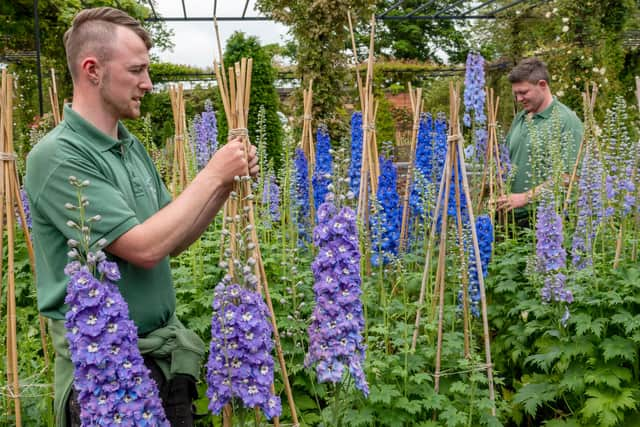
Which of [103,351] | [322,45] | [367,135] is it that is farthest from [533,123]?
[322,45]

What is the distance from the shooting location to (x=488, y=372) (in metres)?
3.22

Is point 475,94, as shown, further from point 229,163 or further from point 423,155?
point 229,163

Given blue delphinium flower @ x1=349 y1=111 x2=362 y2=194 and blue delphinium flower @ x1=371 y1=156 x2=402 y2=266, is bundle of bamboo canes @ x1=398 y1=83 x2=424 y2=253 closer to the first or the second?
blue delphinium flower @ x1=371 y1=156 x2=402 y2=266

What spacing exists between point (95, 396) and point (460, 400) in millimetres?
2058

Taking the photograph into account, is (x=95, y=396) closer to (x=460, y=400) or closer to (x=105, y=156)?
(x=105, y=156)

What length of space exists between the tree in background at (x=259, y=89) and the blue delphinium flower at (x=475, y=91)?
464 cm

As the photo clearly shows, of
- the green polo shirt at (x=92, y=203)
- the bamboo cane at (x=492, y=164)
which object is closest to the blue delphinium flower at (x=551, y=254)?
the bamboo cane at (x=492, y=164)

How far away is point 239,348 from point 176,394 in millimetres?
459

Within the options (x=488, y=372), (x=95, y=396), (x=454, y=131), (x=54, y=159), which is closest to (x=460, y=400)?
(x=488, y=372)

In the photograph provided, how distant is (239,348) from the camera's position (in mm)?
1848

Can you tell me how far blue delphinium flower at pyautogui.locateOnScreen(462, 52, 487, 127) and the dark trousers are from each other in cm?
316

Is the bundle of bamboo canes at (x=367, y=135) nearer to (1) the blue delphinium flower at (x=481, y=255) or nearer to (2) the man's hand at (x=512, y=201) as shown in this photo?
(1) the blue delphinium flower at (x=481, y=255)

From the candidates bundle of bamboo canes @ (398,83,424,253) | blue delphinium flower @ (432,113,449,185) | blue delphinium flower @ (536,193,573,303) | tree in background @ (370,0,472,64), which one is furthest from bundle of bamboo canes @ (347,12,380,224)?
tree in background @ (370,0,472,64)

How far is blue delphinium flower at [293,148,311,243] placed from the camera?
174 inches
